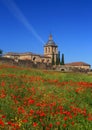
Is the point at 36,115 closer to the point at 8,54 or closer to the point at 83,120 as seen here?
the point at 83,120

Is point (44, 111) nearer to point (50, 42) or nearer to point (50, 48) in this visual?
point (50, 48)

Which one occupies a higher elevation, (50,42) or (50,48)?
(50,42)

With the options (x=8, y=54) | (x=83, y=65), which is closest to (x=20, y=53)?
(x=8, y=54)

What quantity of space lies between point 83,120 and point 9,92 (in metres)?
4.62

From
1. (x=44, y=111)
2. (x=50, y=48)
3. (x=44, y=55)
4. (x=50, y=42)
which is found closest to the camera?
(x=44, y=111)

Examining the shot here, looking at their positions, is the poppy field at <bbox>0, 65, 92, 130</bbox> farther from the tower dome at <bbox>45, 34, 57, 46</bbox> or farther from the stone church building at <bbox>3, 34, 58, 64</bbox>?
the tower dome at <bbox>45, 34, 57, 46</bbox>

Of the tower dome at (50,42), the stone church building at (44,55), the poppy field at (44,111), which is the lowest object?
the poppy field at (44,111)

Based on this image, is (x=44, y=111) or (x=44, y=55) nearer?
(x=44, y=111)

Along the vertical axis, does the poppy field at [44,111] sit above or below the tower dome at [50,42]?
below

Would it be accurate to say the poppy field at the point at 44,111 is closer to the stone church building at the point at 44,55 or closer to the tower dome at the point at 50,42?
the stone church building at the point at 44,55

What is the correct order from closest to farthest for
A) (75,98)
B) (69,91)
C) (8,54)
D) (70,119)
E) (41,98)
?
(70,119) → (41,98) → (75,98) → (69,91) → (8,54)

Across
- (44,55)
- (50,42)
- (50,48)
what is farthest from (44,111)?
(50,42)

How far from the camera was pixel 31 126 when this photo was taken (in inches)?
351

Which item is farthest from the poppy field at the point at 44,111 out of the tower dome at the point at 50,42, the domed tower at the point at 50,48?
the tower dome at the point at 50,42
